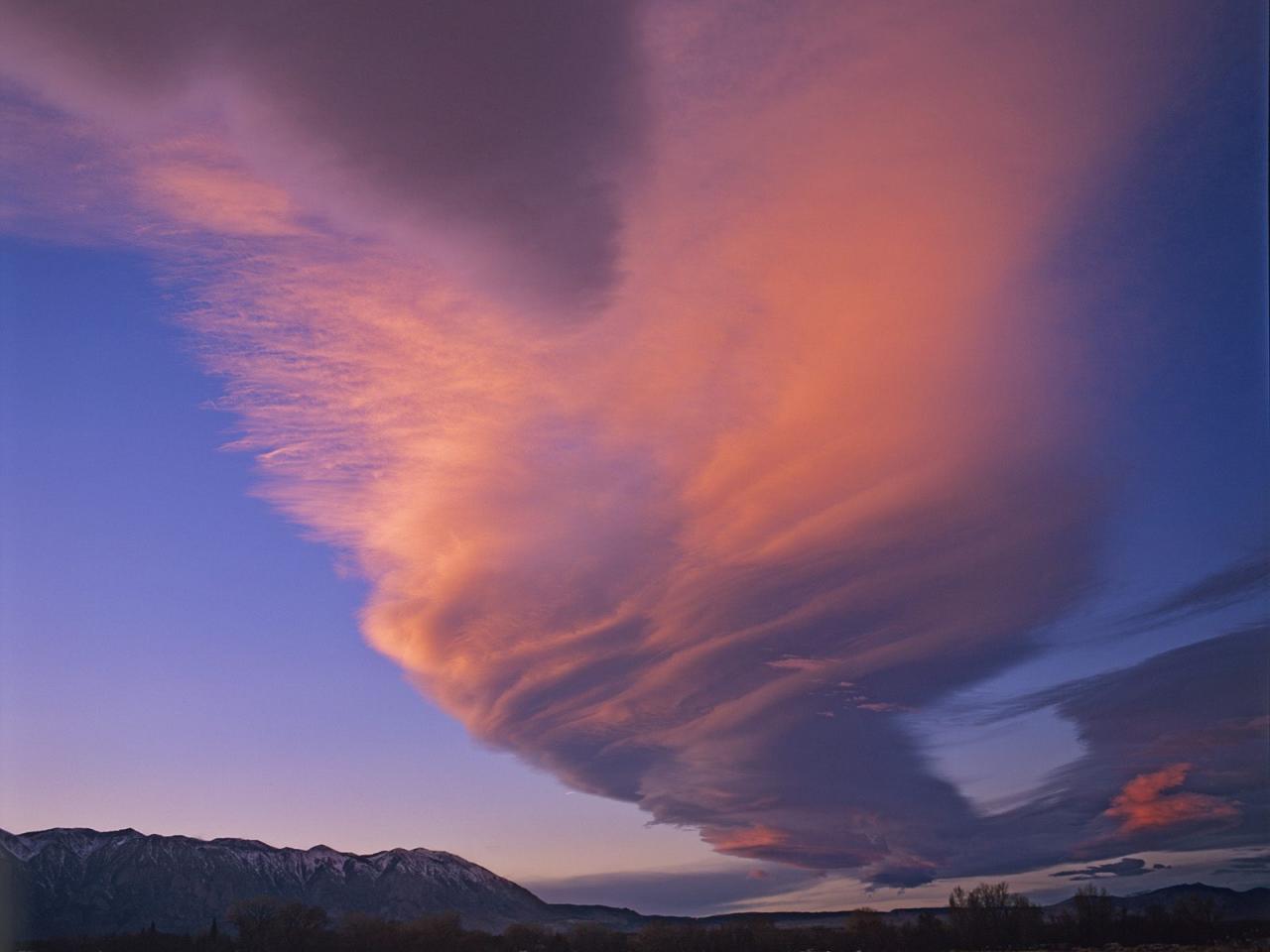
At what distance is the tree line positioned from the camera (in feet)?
265

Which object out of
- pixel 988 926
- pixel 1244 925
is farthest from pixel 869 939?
pixel 1244 925

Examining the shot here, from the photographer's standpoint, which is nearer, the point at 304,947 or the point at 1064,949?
the point at 1064,949

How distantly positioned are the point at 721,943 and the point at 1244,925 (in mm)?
37191

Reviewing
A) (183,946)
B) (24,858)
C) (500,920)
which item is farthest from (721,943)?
(24,858)

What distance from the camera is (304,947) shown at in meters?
94.4

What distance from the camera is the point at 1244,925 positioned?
7625cm

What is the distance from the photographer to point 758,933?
91.6 m

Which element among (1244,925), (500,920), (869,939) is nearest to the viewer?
(1244,925)

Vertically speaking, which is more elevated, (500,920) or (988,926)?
(500,920)

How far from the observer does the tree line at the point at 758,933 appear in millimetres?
80625

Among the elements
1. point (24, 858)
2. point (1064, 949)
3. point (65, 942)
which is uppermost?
point (24, 858)

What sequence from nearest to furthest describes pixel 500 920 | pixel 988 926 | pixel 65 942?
pixel 988 926 < pixel 65 942 < pixel 500 920

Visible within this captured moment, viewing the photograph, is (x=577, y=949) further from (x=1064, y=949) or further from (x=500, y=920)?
(x=500, y=920)

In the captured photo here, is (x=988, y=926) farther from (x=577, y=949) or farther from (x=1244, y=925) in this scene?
(x=577, y=949)
